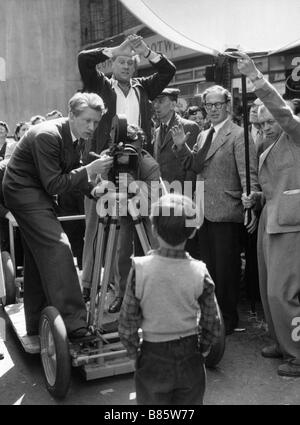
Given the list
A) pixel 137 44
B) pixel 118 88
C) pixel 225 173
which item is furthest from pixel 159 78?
pixel 225 173

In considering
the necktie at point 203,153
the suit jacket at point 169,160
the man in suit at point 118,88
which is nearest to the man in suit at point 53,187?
the man in suit at point 118,88

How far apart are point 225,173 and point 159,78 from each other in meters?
0.96

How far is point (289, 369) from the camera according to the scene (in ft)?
11.8

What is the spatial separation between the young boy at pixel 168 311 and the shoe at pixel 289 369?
1402mm

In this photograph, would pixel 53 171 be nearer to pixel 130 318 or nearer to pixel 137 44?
pixel 137 44

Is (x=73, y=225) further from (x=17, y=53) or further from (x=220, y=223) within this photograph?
(x=17, y=53)

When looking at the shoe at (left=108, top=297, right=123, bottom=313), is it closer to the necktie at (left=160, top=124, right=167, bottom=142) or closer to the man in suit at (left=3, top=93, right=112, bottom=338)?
the man in suit at (left=3, top=93, right=112, bottom=338)

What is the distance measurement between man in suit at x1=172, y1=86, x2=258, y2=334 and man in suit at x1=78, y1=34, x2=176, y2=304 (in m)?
0.46

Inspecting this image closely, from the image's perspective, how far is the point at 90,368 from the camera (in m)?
3.46

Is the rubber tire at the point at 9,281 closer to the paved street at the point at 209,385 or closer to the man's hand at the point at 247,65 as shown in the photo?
the paved street at the point at 209,385

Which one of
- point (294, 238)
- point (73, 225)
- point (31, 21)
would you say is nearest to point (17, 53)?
point (31, 21)

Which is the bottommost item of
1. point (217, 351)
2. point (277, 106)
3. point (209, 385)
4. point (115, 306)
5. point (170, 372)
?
point (209, 385)

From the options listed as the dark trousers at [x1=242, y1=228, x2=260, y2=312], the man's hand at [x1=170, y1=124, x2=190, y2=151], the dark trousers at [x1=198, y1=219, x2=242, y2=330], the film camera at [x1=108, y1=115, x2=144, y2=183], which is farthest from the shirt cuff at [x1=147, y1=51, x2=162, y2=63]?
the dark trousers at [x1=242, y1=228, x2=260, y2=312]
